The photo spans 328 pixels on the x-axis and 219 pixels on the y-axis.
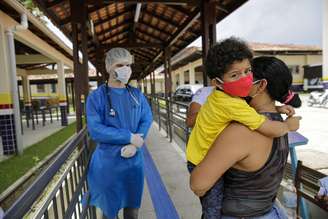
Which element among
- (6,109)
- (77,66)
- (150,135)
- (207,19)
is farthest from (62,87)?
(207,19)

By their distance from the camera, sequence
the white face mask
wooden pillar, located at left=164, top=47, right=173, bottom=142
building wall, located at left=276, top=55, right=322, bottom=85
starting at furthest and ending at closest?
building wall, located at left=276, top=55, right=322, bottom=85 → wooden pillar, located at left=164, top=47, right=173, bottom=142 → the white face mask

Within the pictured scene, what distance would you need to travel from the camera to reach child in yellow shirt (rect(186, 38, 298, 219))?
3.07 ft

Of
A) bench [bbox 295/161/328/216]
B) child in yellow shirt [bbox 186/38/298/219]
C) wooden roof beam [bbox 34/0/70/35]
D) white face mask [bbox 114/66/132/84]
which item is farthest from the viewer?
wooden roof beam [bbox 34/0/70/35]

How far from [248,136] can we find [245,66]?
250 millimetres

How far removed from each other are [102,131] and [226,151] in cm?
111

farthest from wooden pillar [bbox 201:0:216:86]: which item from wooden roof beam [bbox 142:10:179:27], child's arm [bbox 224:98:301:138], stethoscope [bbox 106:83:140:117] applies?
child's arm [bbox 224:98:301:138]

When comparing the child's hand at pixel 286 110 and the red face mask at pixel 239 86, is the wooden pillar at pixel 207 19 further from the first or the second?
the red face mask at pixel 239 86

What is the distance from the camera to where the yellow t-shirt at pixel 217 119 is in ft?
3.03

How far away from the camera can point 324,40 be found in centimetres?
1227

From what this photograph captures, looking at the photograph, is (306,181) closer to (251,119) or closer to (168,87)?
(251,119)

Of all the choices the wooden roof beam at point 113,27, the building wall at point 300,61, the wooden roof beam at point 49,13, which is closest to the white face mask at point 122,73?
the wooden roof beam at point 49,13

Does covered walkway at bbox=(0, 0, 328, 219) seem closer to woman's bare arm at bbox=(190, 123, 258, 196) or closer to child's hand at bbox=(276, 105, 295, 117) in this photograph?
woman's bare arm at bbox=(190, 123, 258, 196)

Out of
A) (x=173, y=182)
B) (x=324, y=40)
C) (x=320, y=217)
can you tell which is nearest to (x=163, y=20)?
(x=173, y=182)

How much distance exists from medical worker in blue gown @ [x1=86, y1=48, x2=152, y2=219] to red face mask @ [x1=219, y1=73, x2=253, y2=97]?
1038 millimetres
